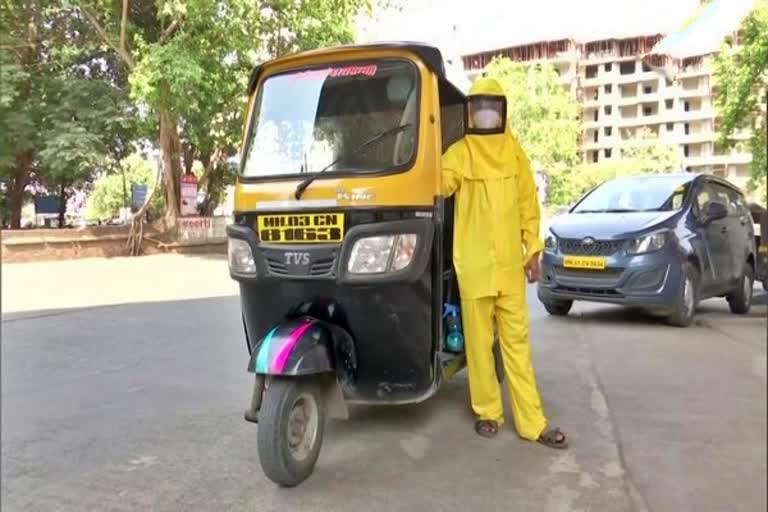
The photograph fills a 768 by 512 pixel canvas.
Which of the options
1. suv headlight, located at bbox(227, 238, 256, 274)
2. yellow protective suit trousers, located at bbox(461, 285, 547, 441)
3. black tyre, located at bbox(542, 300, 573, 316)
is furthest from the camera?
black tyre, located at bbox(542, 300, 573, 316)

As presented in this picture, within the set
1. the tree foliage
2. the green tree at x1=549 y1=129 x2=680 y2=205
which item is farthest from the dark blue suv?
the tree foliage

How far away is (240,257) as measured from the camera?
2281 mm

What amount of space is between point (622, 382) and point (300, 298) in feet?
3.60

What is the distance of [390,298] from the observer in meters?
2.30

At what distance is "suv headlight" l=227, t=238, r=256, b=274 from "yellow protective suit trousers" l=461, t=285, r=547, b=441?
82cm

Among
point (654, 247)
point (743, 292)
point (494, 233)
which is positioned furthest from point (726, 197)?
point (654, 247)

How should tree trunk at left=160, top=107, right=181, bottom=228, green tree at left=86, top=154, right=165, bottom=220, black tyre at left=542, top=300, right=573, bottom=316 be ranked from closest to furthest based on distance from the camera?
green tree at left=86, top=154, right=165, bottom=220, tree trunk at left=160, top=107, right=181, bottom=228, black tyre at left=542, top=300, right=573, bottom=316

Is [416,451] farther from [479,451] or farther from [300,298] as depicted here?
[300,298]

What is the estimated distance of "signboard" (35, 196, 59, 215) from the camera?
1227 mm

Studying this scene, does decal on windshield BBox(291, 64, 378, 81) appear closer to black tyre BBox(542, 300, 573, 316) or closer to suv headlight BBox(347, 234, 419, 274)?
suv headlight BBox(347, 234, 419, 274)

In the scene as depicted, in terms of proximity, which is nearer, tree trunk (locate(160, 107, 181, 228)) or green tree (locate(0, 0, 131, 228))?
green tree (locate(0, 0, 131, 228))

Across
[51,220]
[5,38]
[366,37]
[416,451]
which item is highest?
[366,37]

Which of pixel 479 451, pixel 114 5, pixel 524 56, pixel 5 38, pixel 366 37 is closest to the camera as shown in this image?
pixel 5 38

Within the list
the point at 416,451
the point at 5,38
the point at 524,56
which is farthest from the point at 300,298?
the point at 5,38
